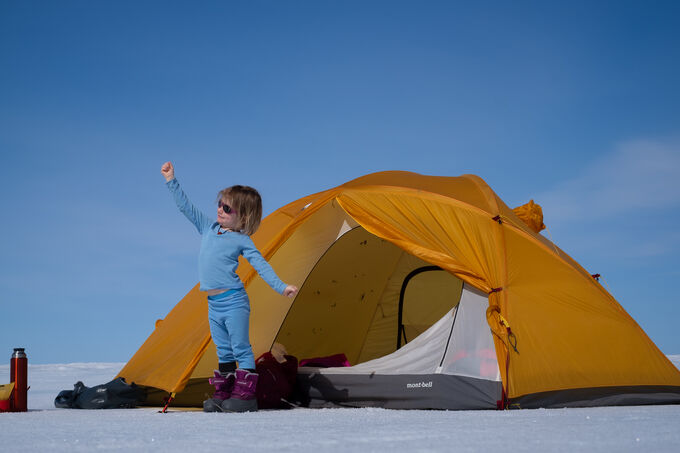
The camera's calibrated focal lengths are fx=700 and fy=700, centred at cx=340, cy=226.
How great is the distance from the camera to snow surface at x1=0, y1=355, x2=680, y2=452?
10.2ft

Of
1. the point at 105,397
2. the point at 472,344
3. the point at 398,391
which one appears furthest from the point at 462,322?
the point at 105,397

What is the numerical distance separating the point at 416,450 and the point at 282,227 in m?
3.25

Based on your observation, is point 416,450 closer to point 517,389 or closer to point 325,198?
point 517,389

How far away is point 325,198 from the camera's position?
227 inches

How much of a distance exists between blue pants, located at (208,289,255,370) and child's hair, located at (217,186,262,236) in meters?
0.47

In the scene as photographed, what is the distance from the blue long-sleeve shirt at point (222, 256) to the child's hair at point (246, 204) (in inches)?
3.6

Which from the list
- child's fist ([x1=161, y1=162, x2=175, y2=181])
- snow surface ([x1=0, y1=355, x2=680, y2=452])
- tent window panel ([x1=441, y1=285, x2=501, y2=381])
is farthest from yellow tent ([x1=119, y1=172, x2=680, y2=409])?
child's fist ([x1=161, y1=162, x2=175, y2=181])

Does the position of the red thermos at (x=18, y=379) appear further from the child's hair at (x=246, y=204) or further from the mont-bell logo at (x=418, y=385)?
the mont-bell logo at (x=418, y=385)

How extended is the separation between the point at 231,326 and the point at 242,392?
1.54ft

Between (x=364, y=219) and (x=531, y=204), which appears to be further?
(x=531, y=204)

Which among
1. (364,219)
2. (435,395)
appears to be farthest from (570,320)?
(364,219)

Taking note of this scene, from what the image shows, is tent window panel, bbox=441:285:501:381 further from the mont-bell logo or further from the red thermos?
the red thermos

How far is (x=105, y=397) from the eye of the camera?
5641 millimetres

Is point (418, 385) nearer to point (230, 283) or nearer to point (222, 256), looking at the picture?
point (230, 283)
